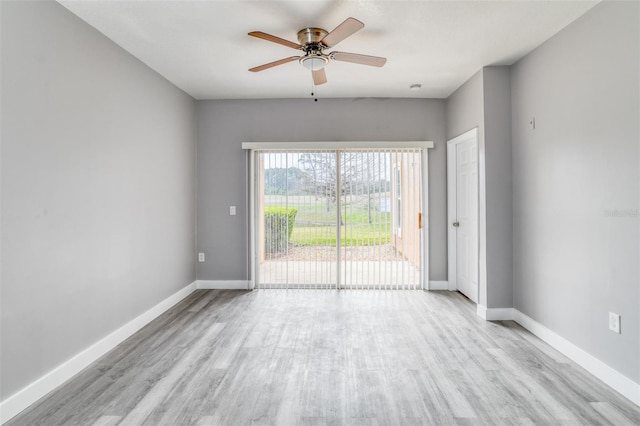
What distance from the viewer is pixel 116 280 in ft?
9.42

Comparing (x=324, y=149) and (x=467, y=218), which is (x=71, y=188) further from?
(x=467, y=218)

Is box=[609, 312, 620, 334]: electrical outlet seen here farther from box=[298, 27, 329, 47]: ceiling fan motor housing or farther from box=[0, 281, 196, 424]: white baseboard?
box=[0, 281, 196, 424]: white baseboard

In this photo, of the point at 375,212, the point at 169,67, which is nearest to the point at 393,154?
the point at 375,212

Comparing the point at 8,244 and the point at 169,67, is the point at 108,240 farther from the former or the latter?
the point at 169,67

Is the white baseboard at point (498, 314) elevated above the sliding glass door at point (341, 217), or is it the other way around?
the sliding glass door at point (341, 217)

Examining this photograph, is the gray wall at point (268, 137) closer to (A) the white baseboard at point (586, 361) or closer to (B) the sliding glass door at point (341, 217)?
(B) the sliding glass door at point (341, 217)

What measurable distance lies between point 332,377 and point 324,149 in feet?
9.64

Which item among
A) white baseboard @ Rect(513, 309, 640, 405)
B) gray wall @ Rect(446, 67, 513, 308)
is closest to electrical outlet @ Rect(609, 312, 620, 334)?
white baseboard @ Rect(513, 309, 640, 405)

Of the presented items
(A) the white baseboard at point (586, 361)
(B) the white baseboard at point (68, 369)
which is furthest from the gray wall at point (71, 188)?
(A) the white baseboard at point (586, 361)

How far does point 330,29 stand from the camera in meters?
2.66

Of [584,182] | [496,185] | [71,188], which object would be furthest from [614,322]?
[71,188]

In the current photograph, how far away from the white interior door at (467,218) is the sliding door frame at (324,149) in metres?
0.39

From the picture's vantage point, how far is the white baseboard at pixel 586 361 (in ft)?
6.78

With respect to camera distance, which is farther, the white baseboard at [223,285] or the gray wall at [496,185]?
the white baseboard at [223,285]
